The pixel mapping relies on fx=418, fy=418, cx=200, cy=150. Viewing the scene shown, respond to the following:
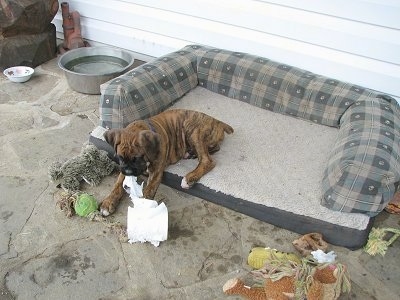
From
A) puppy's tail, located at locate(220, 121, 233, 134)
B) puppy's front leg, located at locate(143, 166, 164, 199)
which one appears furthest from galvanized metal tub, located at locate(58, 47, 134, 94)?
puppy's front leg, located at locate(143, 166, 164, 199)

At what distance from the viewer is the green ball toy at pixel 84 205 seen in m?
3.13

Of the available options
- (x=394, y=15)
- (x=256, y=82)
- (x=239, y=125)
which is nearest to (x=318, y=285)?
(x=239, y=125)

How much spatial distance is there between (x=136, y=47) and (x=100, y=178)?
2.54 meters

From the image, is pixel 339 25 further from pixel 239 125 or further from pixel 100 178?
pixel 100 178

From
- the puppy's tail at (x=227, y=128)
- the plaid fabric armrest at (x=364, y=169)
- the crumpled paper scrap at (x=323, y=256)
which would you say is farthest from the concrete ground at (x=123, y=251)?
the puppy's tail at (x=227, y=128)

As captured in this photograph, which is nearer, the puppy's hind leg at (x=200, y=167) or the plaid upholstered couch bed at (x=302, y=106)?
the plaid upholstered couch bed at (x=302, y=106)

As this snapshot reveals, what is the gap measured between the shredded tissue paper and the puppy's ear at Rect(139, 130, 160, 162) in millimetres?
338

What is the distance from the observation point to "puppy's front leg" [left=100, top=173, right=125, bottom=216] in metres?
3.16

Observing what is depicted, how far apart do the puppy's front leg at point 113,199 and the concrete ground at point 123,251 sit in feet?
0.24

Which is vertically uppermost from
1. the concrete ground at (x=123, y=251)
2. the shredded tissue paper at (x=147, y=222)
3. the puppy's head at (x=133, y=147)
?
the puppy's head at (x=133, y=147)

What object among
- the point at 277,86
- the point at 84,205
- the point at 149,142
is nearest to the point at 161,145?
the point at 149,142

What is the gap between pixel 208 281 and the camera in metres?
2.73

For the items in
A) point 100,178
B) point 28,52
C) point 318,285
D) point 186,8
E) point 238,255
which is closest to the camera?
point 318,285

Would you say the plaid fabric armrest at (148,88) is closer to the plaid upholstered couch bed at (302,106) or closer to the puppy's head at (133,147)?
the plaid upholstered couch bed at (302,106)
